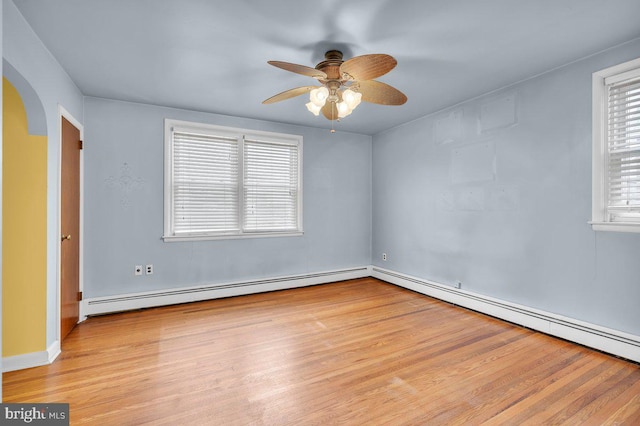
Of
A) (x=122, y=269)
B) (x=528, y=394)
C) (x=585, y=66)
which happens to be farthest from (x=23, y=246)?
(x=585, y=66)

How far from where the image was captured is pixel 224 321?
11.2ft

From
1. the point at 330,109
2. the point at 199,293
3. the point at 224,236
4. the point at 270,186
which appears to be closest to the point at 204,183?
the point at 224,236

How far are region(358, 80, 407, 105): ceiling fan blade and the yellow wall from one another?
2.66 meters

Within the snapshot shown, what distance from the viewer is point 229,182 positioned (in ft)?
14.2

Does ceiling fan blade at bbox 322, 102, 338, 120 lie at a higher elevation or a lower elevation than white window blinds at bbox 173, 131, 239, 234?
higher

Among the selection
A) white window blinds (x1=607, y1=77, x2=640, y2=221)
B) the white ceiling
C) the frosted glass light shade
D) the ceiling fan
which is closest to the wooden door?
the white ceiling

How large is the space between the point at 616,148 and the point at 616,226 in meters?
0.65

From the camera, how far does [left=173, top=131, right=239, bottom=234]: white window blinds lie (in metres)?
4.07

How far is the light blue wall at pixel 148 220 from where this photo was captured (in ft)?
12.0

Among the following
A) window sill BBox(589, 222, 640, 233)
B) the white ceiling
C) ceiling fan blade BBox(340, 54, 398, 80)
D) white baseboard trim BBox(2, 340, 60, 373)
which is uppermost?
the white ceiling

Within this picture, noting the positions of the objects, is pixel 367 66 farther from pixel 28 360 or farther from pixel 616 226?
pixel 28 360

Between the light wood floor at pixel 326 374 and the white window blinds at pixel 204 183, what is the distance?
4.15 ft

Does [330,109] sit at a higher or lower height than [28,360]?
higher

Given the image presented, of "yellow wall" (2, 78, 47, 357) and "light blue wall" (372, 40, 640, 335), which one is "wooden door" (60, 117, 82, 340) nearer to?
"yellow wall" (2, 78, 47, 357)
